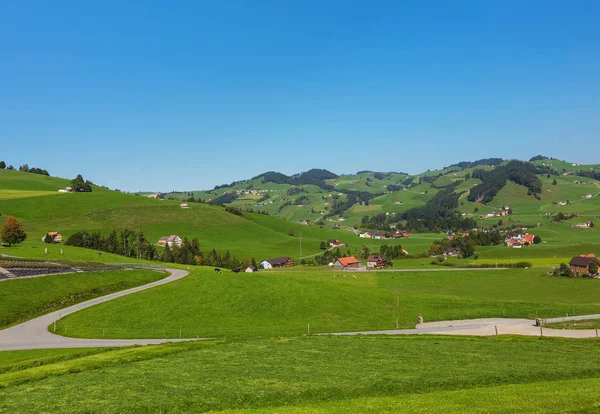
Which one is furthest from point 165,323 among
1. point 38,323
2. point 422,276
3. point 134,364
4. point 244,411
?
point 422,276

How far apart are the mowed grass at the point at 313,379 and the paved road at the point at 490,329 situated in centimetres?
1404

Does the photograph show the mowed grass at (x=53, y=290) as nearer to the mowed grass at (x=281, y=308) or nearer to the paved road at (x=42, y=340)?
the paved road at (x=42, y=340)

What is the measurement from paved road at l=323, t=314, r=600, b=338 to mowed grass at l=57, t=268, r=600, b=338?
3033mm

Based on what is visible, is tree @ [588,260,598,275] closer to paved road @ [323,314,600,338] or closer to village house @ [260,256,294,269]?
paved road @ [323,314,600,338]

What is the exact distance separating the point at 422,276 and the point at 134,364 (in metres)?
103

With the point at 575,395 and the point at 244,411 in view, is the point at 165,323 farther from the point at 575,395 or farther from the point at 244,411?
the point at 575,395

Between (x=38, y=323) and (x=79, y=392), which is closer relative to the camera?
(x=79, y=392)

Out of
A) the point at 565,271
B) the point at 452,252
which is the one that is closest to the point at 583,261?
the point at 565,271

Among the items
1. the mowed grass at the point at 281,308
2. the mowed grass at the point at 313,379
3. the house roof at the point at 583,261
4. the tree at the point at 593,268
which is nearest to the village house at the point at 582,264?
the house roof at the point at 583,261

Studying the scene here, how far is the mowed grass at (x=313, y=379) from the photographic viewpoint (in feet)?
74.8

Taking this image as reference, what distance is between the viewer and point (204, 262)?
14962 cm

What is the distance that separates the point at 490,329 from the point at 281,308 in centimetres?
3187

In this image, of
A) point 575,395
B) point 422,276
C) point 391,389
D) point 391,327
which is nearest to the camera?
point 575,395

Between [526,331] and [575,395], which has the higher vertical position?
[575,395]
